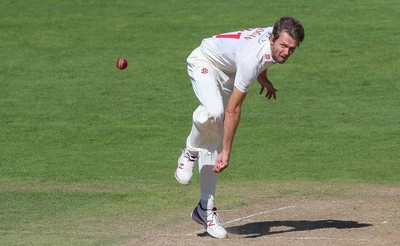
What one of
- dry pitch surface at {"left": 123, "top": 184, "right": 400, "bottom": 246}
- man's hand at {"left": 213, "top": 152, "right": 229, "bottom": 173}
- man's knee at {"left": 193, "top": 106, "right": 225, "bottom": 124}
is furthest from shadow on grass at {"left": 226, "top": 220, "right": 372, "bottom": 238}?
man's knee at {"left": 193, "top": 106, "right": 225, "bottom": 124}

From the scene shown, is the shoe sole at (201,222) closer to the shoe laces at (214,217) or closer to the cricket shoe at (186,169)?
the shoe laces at (214,217)

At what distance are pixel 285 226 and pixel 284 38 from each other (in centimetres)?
218

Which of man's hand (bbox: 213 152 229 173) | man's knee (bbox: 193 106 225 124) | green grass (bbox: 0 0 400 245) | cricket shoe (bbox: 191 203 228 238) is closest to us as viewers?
man's hand (bbox: 213 152 229 173)

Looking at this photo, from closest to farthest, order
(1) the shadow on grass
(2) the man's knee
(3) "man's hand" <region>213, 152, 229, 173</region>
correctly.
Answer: (3) "man's hand" <region>213, 152, 229, 173</region>
(2) the man's knee
(1) the shadow on grass

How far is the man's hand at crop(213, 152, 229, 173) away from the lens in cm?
986

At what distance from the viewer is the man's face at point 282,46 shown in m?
9.76

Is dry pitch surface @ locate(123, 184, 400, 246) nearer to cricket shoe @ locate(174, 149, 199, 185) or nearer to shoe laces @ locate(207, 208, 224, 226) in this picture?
shoe laces @ locate(207, 208, 224, 226)

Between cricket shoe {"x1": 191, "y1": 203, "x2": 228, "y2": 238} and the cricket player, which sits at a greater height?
the cricket player

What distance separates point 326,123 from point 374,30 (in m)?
5.56

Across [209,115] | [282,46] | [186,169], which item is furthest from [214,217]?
[282,46]

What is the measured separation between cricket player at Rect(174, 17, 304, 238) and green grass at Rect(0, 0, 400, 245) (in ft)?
2.66

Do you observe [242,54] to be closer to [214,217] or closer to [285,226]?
[214,217]

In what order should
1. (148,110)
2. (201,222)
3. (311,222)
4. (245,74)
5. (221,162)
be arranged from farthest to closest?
(148,110) → (311,222) → (201,222) → (221,162) → (245,74)

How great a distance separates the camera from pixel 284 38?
9.76 metres
